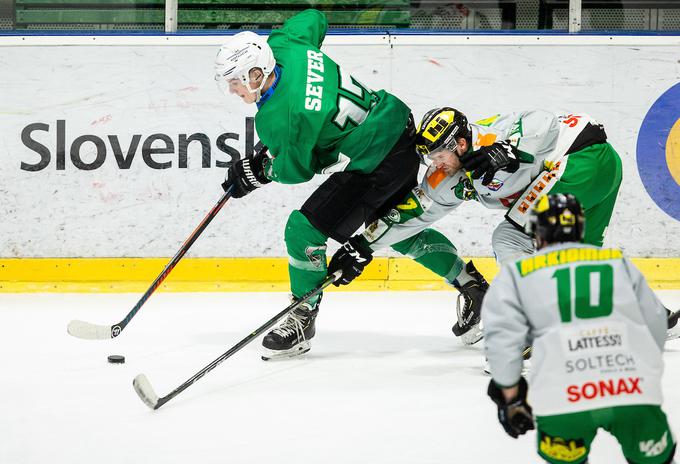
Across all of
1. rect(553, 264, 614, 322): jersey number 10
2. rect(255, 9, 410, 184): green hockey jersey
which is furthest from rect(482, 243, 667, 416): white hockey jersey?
rect(255, 9, 410, 184): green hockey jersey

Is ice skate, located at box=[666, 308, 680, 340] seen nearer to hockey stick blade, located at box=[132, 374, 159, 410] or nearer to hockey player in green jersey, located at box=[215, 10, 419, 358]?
hockey player in green jersey, located at box=[215, 10, 419, 358]

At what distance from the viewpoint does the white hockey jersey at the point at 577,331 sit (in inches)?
72.5

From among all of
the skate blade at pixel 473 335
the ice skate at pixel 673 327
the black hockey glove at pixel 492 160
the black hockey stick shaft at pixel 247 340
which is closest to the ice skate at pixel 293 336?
the black hockey stick shaft at pixel 247 340

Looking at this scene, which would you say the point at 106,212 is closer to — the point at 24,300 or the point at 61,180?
the point at 61,180

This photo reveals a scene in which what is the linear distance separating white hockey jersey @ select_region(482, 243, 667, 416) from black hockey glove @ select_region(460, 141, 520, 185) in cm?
139

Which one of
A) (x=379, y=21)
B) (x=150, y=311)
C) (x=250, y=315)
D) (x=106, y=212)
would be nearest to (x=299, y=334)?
(x=250, y=315)

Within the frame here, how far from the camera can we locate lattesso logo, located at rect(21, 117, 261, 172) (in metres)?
5.29

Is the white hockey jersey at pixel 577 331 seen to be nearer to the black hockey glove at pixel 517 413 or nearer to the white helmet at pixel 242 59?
the black hockey glove at pixel 517 413

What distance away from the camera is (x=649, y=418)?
1847 mm

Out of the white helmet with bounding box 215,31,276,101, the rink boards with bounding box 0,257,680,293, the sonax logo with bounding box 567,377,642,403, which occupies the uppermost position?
the white helmet with bounding box 215,31,276,101

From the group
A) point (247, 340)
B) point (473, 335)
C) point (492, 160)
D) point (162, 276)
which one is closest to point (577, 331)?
point (492, 160)

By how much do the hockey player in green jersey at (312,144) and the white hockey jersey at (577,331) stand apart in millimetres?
1814

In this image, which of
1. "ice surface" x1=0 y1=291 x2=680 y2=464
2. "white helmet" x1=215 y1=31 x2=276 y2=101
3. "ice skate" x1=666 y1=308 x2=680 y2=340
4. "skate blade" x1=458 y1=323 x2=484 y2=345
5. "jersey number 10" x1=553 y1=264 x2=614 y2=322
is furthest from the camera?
"skate blade" x1=458 y1=323 x2=484 y2=345

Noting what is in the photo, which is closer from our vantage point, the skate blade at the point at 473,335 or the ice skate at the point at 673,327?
the ice skate at the point at 673,327
